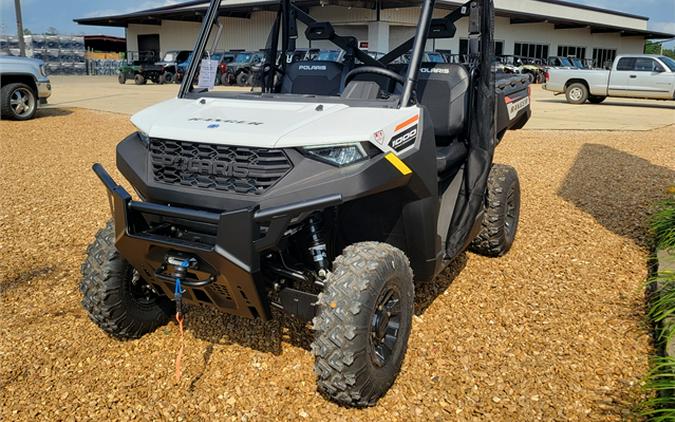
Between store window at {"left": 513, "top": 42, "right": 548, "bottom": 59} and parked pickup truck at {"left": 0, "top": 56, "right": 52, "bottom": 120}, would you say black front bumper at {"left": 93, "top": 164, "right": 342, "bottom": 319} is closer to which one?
parked pickup truck at {"left": 0, "top": 56, "right": 52, "bottom": 120}

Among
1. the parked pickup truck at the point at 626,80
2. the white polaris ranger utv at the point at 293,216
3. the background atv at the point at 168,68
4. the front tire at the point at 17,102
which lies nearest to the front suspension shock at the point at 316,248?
the white polaris ranger utv at the point at 293,216

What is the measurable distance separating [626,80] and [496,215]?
16.7 m

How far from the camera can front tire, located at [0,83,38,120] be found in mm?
12688

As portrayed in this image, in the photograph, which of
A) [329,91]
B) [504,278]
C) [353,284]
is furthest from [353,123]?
[504,278]

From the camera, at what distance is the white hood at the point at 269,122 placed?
2613mm

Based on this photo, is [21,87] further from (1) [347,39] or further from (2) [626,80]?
(2) [626,80]

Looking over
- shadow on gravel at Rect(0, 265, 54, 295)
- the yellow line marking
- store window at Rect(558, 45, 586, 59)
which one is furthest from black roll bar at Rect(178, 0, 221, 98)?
store window at Rect(558, 45, 586, 59)

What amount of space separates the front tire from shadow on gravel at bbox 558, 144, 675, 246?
11.1 meters

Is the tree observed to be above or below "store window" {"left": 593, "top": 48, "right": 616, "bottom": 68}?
above

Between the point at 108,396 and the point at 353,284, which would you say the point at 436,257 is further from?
the point at 108,396

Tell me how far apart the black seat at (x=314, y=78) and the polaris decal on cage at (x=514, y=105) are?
1464mm

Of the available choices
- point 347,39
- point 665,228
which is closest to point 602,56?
point 665,228

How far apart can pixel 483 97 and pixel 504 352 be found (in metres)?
1.56

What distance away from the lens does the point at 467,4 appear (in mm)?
3779
